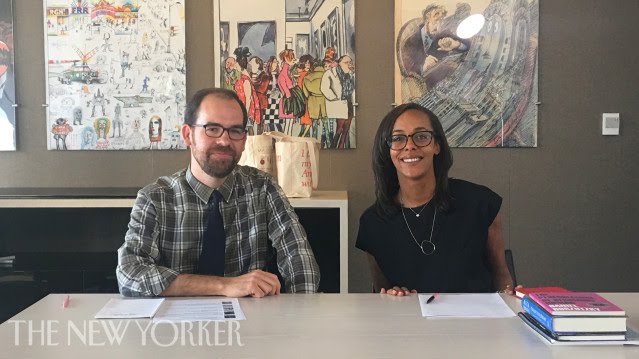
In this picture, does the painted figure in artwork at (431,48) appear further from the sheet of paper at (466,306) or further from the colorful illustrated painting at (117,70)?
the sheet of paper at (466,306)

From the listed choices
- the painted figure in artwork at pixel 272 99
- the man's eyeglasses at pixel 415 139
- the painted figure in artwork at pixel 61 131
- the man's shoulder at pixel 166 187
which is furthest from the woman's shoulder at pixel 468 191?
the painted figure in artwork at pixel 61 131

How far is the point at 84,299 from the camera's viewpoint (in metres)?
1.87

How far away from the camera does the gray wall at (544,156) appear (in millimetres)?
3264

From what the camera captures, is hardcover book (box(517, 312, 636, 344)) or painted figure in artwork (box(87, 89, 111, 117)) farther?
painted figure in artwork (box(87, 89, 111, 117))

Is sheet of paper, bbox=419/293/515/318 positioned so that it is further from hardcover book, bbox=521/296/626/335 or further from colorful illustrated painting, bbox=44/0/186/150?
colorful illustrated painting, bbox=44/0/186/150

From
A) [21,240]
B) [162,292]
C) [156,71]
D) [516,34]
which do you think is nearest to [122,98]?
[156,71]

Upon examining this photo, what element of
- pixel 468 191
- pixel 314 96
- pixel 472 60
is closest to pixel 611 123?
pixel 472 60

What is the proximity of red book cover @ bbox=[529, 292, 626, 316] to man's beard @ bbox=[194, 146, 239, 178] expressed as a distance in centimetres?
99

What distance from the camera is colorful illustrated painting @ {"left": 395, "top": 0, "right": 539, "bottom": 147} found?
3.24 metres

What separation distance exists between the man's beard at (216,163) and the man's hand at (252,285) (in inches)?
15.2

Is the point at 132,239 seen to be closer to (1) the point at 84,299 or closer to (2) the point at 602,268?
(1) the point at 84,299

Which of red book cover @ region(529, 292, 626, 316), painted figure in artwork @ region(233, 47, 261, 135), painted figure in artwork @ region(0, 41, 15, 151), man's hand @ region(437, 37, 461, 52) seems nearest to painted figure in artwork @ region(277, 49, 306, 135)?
painted figure in artwork @ region(233, 47, 261, 135)

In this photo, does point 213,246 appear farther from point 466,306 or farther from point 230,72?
point 230,72

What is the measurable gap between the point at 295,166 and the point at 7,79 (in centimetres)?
152
